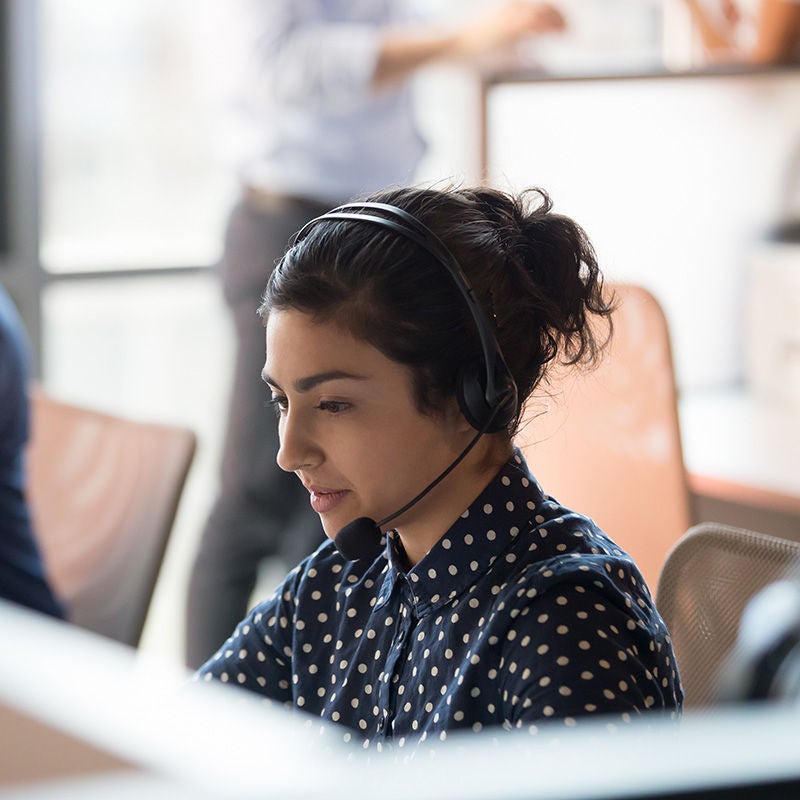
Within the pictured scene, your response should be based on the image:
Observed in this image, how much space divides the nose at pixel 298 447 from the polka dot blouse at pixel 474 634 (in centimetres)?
9

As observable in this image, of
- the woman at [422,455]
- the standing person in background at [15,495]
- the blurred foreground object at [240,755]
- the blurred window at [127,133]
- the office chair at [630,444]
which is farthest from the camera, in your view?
the blurred window at [127,133]

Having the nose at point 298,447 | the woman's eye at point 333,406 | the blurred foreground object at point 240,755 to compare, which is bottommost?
the nose at point 298,447

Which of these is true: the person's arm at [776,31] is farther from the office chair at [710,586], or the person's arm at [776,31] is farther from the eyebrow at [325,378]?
the eyebrow at [325,378]

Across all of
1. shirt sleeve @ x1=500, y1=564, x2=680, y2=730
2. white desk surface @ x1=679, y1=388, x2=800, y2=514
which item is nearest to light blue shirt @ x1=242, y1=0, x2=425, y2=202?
white desk surface @ x1=679, y1=388, x2=800, y2=514

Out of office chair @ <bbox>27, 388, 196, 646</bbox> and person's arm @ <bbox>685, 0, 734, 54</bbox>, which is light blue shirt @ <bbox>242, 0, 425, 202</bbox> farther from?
office chair @ <bbox>27, 388, 196, 646</bbox>

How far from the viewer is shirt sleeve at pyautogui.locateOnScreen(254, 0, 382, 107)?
2033 millimetres

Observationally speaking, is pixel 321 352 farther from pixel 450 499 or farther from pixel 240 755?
pixel 240 755

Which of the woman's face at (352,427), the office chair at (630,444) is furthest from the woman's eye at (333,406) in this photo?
the office chair at (630,444)

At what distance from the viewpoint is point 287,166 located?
2.14m

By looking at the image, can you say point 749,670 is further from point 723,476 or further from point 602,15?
point 602,15

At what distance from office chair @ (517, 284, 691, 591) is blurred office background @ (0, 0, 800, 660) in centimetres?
36

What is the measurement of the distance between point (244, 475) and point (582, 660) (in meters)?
1.37

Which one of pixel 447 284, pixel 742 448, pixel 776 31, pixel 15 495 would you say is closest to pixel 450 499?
pixel 447 284

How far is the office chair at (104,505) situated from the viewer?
150 centimetres
